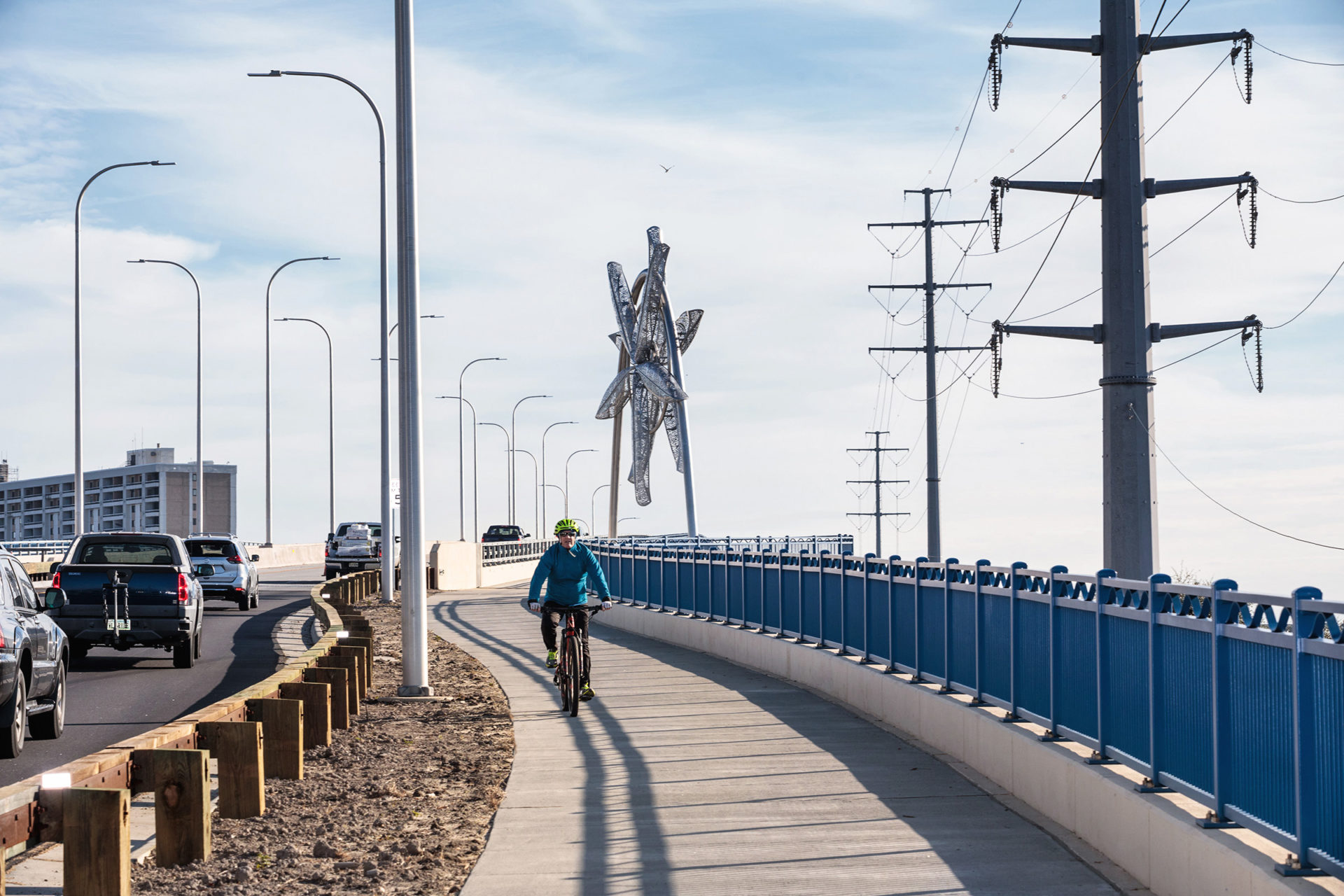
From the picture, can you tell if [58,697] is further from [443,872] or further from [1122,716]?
[1122,716]

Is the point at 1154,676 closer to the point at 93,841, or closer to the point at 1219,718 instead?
the point at 1219,718

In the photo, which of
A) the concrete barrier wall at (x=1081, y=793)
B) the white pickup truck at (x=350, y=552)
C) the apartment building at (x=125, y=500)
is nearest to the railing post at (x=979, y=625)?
the concrete barrier wall at (x=1081, y=793)

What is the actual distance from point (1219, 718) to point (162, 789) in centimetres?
518

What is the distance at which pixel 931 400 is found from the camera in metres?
41.8

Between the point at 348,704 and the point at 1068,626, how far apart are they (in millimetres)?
7256

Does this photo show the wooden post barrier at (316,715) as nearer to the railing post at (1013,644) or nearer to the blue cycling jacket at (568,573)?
the blue cycling jacket at (568,573)

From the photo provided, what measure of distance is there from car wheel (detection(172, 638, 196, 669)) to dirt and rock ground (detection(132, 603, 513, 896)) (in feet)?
18.2

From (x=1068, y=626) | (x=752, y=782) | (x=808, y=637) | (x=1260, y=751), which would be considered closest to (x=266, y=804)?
(x=752, y=782)

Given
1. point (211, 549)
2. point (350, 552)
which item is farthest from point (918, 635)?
point (350, 552)

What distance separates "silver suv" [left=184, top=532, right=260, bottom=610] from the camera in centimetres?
3366

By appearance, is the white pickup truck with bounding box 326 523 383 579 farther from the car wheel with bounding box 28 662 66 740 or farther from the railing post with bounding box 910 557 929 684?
the railing post with bounding box 910 557 929 684

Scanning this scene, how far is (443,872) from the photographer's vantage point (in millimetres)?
8672

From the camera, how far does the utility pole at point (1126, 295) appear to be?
60.7 ft

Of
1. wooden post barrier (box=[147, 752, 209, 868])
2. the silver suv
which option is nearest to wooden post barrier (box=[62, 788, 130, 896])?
wooden post barrier (box=[147, 752, 209, 868])
